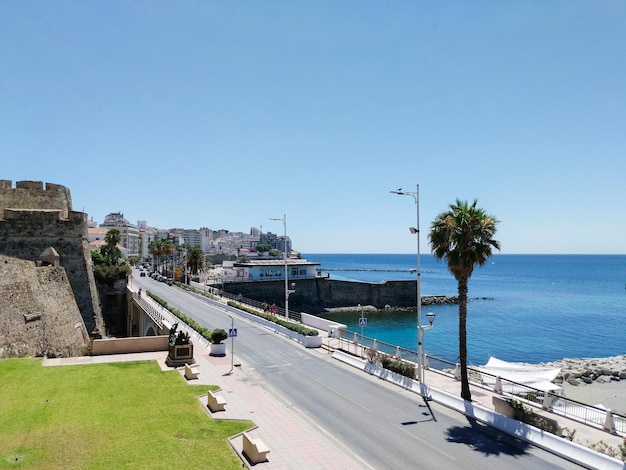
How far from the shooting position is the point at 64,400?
54.9ft

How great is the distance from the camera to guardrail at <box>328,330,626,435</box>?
16.1 metres

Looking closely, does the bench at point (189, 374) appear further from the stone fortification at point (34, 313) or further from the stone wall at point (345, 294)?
the stone wall at point (345, 294)

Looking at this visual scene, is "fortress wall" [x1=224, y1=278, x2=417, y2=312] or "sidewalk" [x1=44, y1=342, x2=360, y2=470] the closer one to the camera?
"sidewalk" [x1=44, y1=342, x2=360, y2=470]

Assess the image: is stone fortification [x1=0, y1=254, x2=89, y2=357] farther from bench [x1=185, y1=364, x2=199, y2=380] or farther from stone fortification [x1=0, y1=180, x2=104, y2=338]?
bench [x1=185, y1=364, x2=199, y2=380]

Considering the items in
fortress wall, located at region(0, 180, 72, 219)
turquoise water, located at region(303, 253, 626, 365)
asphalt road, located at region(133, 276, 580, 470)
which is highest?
fortress wall, located at region(0, 180, 72, 219)

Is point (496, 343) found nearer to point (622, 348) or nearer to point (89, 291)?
point (622, 348)

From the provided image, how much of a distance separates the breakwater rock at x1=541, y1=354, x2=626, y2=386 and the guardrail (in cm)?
1443

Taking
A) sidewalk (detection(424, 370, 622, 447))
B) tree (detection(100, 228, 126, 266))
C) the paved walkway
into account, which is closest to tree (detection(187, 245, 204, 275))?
tree (detection(100, 228, 126, 266))

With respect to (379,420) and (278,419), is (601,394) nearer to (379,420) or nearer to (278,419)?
(379,420)

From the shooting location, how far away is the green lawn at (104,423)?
480 inches

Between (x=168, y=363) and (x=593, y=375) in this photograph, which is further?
(x=593, y=375)

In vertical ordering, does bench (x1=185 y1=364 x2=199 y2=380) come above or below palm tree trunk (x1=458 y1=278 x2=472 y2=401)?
below

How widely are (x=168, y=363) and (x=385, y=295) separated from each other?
66963 mm

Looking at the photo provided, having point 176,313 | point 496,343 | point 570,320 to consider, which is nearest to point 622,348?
point 496,343
